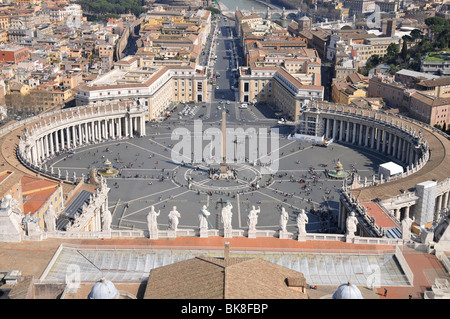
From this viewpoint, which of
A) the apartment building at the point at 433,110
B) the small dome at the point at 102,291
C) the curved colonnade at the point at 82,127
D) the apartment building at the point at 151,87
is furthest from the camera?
the apartment building at the point at 151,87

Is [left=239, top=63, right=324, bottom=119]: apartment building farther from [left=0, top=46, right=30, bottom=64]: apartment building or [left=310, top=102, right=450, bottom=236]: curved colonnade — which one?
[left=0, top=46, right=30, bottom=64]: apartment building

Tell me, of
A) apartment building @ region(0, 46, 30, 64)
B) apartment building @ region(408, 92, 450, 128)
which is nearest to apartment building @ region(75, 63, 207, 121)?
apartment building @ region(0, 46, 30, 64)

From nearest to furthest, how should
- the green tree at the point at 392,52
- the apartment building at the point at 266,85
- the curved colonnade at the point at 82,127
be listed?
the curved colonnade at the point at 82,127, the apartment building at the point at 266,85, the green tree at the point at 392,52

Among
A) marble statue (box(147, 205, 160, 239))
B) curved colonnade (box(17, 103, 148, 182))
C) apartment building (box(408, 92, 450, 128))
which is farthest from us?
apartment building (box(408, 92, 450, 128))

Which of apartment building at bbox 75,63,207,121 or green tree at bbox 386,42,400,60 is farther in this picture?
green tree at bbox 386,42,400,60

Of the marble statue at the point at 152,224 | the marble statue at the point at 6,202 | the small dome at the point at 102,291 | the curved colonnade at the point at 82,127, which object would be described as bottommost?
the curved colonnade at the point at 82,127

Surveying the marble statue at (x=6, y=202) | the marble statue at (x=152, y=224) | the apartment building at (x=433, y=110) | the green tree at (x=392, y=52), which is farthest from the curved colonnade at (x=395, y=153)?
the green tree at (x=392, y=52)

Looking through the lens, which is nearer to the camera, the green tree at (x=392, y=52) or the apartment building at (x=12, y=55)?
the green tree at (x=392, y=52)

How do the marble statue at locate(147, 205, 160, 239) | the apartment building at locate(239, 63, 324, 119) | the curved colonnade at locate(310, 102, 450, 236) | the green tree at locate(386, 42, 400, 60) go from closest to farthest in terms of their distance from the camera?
the marble statue at locate(147, 205, 160, 239) < the curved colonnade at locate(310, 102, 450, 236) < the apartment building at locate(239, 63, 324, 119) < the green tree at locate(386, 42, 400, 60)

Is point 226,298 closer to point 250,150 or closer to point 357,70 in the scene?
point 250,150

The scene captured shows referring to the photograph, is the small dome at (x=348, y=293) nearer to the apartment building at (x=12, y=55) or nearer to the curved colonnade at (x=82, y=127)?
the curved colonnade at (x=82, y=127)
